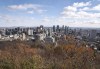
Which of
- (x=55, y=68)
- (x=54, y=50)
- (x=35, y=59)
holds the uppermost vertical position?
(x=35, y=59)

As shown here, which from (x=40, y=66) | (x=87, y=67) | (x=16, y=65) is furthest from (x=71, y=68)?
(x=16, y=65)

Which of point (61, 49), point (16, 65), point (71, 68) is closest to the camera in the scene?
point (16, 65)

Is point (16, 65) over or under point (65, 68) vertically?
over

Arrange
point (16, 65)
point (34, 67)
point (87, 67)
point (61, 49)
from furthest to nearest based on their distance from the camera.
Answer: point (61, 49) → point (87, 67) → point (16, 65) → point (34, 67)

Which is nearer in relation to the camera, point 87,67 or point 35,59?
point 35,59

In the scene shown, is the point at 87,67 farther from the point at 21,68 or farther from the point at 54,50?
the point at 54,50

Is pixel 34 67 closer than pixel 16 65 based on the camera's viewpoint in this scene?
Yes

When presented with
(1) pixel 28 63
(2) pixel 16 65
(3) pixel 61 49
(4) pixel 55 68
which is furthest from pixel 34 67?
(3) pixel 61 49

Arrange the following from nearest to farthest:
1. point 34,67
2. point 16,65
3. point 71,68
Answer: point 34,67 < point 16,65 < point 71,68

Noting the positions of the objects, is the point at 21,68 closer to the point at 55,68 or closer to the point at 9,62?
the point at 9,62
